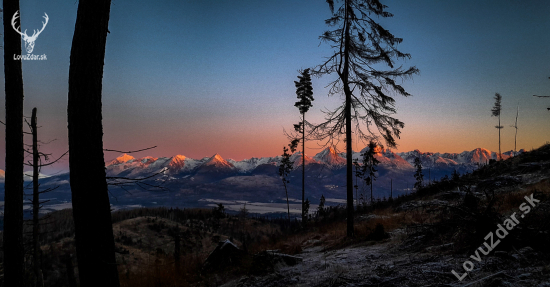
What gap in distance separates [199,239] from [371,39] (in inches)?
2036

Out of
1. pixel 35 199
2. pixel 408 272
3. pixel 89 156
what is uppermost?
pixel 89 156

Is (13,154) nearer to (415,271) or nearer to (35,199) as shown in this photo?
(415,271)

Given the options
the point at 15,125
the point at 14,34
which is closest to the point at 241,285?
the point at 15,125

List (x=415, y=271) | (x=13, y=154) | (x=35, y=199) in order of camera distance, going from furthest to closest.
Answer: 1. (x=35, y=199)
2. (x=13, y=154)
3. (x=415, y=271)

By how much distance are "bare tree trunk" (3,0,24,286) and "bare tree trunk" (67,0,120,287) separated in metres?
4.93

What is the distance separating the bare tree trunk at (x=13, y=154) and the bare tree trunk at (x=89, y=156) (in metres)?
4.93

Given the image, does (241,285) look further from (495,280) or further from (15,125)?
(15,125)

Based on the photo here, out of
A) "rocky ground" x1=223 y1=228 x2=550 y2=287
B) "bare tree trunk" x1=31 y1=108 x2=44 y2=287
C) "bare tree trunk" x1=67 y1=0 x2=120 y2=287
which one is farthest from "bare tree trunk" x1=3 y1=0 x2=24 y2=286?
"bare tree trunk" x1=31 y1=108 x2=44 y2=287

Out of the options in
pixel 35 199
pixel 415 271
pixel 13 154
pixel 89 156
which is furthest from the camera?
pixel 35 199

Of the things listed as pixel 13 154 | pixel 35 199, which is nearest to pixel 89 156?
pixel 13 154

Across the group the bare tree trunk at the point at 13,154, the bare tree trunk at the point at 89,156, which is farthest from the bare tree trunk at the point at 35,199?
the bare tree trunk at the point at 89,156

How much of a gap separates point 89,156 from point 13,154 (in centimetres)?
547

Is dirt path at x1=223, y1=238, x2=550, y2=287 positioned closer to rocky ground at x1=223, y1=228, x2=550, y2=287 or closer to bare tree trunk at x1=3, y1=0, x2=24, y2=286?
rocky ground at x1=223, y1=228, x2=550, y2=287

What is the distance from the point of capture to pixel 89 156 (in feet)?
11.6
